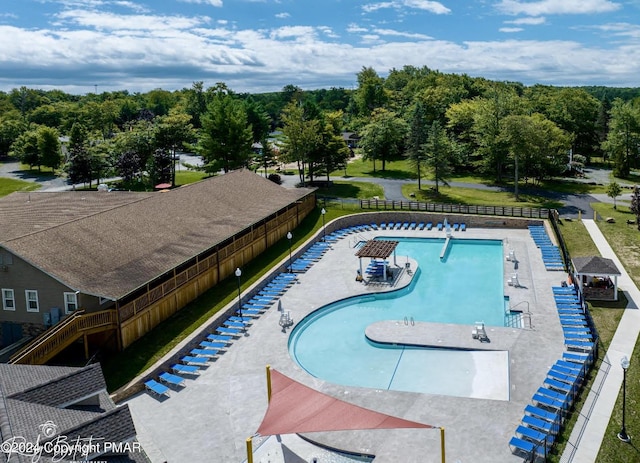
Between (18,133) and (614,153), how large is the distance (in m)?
93.2

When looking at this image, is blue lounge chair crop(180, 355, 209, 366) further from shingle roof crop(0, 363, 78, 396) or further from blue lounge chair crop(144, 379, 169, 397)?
Answer: shingle roof crop(0, 363, 78, 396)

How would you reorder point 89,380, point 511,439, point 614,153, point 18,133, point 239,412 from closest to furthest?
point 89,380 < point 511,439 < point 239,412 < point 614,153 < point 18,133

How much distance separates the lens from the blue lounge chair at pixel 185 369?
2500 centimetres

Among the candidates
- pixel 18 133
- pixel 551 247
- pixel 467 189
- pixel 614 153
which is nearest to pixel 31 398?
pixel 551 247

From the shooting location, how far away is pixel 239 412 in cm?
2177

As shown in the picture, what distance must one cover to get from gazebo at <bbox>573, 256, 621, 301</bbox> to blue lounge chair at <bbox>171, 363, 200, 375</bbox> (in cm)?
2118

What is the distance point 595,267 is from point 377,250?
506 inches

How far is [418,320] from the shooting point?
31.6 metres

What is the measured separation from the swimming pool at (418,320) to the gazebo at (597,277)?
4575mm

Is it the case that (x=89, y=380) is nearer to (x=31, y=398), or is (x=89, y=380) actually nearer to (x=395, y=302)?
(x=31, y=398)

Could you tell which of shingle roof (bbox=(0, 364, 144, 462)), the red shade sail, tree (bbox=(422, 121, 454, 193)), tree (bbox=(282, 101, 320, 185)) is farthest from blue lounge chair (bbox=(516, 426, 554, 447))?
tree (bbox=(282, 101, 320, 185))

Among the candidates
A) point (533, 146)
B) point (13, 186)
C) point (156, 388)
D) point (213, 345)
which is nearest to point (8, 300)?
point (156, 388)

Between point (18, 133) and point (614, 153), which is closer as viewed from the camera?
point (614, 153)

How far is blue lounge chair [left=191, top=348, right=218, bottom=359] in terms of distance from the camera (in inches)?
1043
